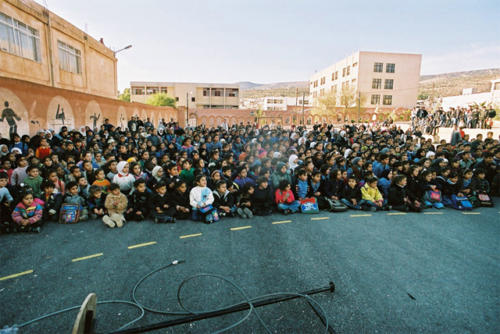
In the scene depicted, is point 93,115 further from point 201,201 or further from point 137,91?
point 137,91

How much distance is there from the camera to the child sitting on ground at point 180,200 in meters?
6.13

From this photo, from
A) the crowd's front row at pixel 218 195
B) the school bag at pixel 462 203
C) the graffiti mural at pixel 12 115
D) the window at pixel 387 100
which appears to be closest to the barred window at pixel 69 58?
the graffiti mural at pixel 12 115

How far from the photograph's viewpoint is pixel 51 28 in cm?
1584

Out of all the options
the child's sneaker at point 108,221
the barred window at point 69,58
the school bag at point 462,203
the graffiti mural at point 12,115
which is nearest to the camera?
the child's sneaker at point 108,221

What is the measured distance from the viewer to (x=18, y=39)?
13523 mm

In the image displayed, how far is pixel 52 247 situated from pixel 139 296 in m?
2.26

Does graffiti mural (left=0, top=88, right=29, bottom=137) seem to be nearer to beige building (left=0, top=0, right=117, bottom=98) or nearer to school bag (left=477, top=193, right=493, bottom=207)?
beige building (left=0, top=0, right=117, bottom=98)

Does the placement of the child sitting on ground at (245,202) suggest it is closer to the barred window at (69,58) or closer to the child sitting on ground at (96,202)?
the child sitting on ground at (96,202)

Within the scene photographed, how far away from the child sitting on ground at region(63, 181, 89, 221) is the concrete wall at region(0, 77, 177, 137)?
19.4 ft

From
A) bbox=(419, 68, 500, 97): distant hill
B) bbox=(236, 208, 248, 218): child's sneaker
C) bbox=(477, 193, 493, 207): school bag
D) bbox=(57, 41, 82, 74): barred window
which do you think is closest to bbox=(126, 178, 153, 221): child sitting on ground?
bbox=(236, 208, 248, 218): child's sneaker

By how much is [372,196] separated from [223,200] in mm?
3727

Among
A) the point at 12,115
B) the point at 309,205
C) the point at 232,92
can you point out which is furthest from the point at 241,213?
the point at 232,92

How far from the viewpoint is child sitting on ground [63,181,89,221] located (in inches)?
229

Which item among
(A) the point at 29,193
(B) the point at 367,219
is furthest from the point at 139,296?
(B) the point at 367,219
